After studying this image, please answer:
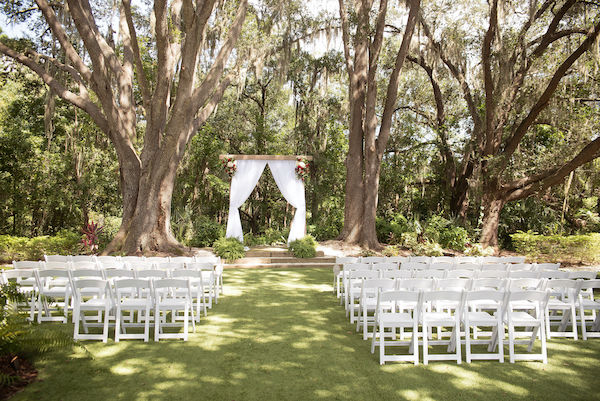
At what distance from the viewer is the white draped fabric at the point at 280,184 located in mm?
13172

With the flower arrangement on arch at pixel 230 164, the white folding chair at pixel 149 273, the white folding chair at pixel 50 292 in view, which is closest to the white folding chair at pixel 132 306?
the white folding chair at pixel 149 273

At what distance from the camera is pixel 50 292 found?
5.23 m

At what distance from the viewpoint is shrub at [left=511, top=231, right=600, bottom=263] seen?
37.1 ft

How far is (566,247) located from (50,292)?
12170mm

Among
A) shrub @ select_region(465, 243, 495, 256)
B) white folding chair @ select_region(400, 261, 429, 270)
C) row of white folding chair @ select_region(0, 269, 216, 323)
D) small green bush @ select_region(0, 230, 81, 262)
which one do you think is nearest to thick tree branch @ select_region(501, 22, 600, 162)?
shrub @ select_region(465, 243, 495, 256)

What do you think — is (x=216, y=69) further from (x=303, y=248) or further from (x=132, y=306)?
(x=132, y=306)

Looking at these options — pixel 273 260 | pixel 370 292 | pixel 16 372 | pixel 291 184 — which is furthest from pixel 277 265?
pixel 16 372

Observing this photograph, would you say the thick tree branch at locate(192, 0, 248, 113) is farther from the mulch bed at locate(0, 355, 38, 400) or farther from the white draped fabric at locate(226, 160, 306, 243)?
the mulch bed at locate(0, 355, 38, 400)

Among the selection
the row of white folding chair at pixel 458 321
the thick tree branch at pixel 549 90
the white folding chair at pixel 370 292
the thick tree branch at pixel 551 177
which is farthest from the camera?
the thick tree branch at pixel 551 177

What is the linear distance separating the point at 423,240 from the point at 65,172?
521 inches

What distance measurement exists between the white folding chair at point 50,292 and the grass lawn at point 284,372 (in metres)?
0.20

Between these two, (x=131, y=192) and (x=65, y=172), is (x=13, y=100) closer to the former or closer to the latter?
(x=65, y=172)

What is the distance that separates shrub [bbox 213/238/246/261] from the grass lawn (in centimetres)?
606

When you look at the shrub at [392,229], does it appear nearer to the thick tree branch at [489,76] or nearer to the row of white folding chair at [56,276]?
the thick tree branch at [489,76]
